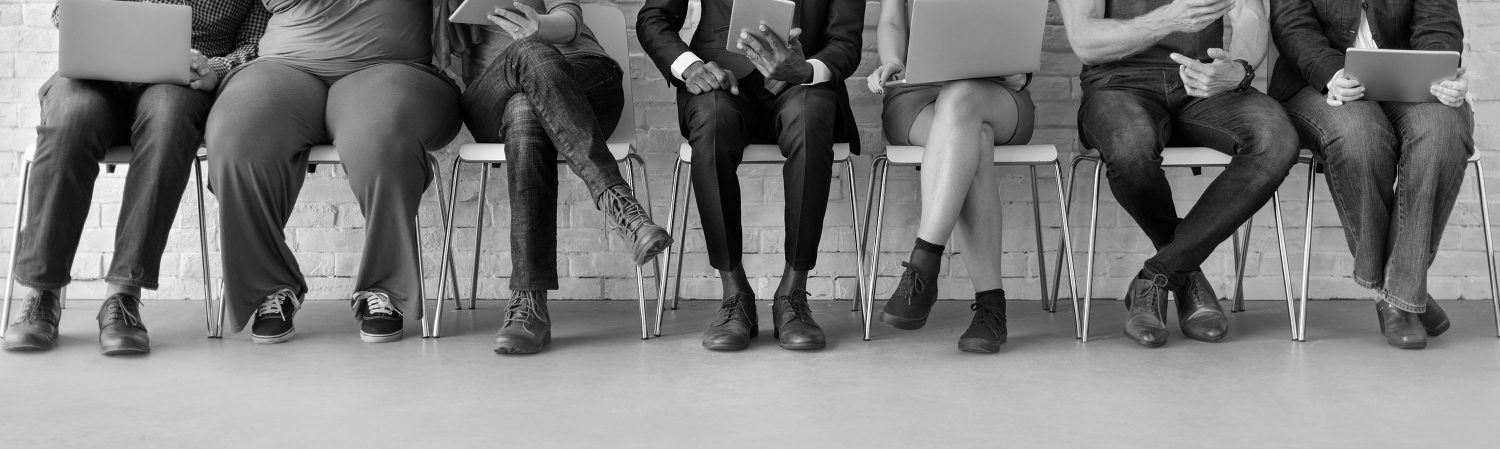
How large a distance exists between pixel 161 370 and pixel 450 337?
58 cm

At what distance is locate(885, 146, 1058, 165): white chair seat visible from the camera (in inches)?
93.7

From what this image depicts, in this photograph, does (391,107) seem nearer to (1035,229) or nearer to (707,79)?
(707,79)

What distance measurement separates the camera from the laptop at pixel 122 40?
2.12 m

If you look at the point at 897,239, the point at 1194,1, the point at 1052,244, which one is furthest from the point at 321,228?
the point at 1194,1

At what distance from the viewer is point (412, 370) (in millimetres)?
2027

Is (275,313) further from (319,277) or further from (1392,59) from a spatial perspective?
(1392,59)

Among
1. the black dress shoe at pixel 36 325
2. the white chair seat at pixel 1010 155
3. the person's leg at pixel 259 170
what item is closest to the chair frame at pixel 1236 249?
the white chair seat at pixel 1010 155

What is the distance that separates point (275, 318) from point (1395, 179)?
2506 millimetres

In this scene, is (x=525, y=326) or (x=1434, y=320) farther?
(x=1434, y=320)

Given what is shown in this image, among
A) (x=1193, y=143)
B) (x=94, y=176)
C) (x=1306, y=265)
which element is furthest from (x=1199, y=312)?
(x=94, y=176)

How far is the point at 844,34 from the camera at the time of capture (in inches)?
99.7

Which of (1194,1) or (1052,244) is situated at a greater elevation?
(1194,1)

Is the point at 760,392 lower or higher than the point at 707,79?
lower

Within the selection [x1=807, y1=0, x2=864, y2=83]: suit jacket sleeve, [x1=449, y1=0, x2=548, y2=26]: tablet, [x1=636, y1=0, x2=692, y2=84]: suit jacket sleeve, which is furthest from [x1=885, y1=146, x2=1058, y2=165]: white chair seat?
[x1=449, y1=0, x2=548, y2=26]: tablet
